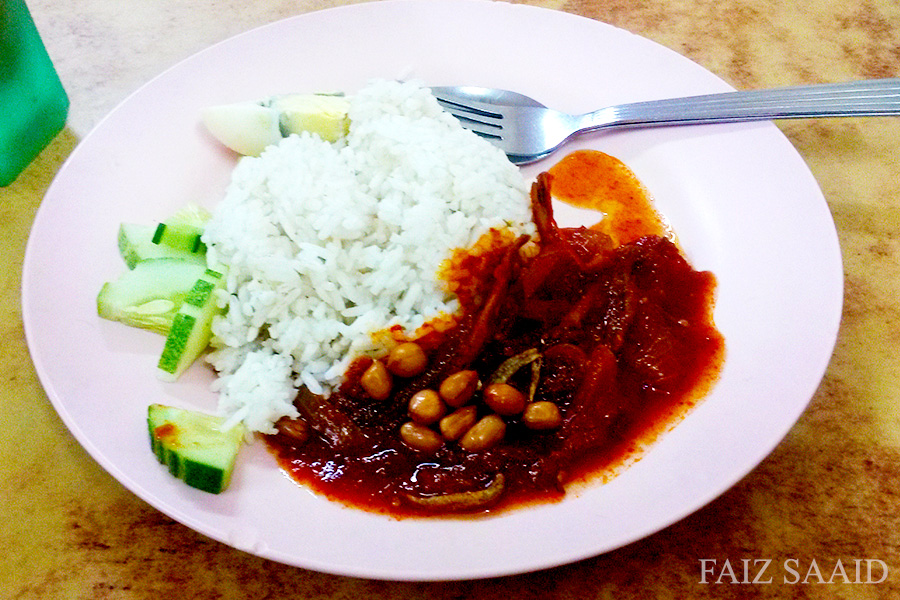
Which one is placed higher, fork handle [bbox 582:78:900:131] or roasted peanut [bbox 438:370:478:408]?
fork handle [bbox 582:78:900:131]

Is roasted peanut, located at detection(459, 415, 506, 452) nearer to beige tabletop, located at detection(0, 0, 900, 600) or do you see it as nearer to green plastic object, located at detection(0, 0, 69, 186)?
beige tabletop, located at detection(0, 0, 900, 600)

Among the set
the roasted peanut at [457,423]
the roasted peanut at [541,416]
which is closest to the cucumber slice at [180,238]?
the roasted peanut at [457,423]

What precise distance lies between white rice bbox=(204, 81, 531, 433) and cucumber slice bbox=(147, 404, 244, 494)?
80 mm

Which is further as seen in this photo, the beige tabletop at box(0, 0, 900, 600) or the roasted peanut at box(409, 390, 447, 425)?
the roasted peanut at box(409, 390, 447, 425)

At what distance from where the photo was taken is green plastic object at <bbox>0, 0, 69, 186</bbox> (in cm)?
265

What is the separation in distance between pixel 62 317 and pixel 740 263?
211 cm

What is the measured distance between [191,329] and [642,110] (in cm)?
184

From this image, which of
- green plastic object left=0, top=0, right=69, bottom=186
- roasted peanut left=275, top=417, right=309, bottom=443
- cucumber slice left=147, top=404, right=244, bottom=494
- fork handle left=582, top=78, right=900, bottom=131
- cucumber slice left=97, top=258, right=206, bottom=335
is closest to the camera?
cucumber slice left=147, top=404, right=244, bottom=494

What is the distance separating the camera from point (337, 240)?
7.64 ft

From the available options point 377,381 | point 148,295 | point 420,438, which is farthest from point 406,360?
point 148,295

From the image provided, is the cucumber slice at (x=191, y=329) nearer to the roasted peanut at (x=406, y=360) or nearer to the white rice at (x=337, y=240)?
the white rice at (x=337, y=240)

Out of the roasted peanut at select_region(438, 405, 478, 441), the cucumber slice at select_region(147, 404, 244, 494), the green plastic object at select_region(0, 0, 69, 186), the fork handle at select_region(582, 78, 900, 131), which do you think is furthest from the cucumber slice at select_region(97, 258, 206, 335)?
the fork handle at select_region(582, 78, 900, 131)

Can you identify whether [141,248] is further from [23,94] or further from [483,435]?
[483,435]

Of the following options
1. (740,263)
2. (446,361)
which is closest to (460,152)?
(446,361)
